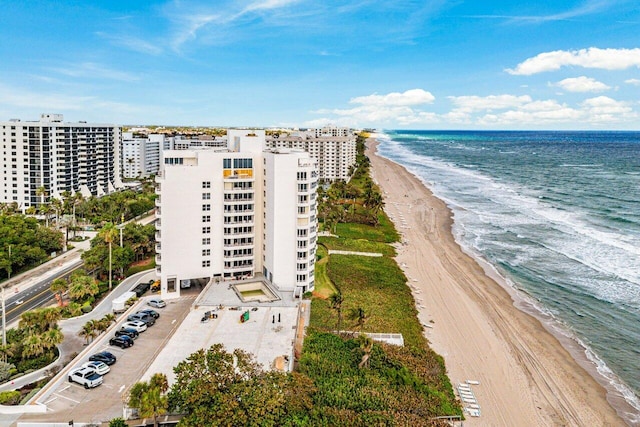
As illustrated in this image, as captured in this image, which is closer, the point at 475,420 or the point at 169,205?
the point at 475,420

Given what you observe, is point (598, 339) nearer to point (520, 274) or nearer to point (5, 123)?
point (520, 274)

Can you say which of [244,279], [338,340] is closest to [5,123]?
[244,279]

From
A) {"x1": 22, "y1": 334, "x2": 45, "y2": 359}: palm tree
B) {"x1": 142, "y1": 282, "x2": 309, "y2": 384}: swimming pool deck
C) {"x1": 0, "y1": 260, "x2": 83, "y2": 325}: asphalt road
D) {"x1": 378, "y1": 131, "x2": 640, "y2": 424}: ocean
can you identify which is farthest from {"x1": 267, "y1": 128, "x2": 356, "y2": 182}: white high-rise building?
{"x1": 22, "y1": 334, "x2": 45, "y2": 359}: palm tree

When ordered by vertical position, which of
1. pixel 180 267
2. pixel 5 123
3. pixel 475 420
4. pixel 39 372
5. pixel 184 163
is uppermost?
pixel 5 123

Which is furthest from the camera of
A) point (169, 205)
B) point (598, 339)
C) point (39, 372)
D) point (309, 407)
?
point (169, 205)

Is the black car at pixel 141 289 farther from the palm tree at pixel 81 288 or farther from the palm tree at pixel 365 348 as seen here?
the palm tree at pixel 365 348

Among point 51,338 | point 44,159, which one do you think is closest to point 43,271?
point 51,338
